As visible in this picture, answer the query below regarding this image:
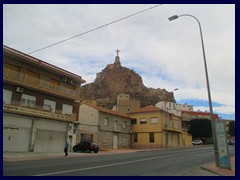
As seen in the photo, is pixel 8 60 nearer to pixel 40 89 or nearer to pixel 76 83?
pixel 40 89

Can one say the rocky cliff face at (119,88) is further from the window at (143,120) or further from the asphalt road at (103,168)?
the asphalt road at (103,168)

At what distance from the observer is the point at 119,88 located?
474 ft

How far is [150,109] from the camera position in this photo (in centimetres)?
4388

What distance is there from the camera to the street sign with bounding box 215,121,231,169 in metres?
11.7

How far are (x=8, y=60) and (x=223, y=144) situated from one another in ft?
66.7

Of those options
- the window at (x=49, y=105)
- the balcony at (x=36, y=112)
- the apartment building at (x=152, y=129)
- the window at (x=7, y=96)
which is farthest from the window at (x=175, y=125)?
the window at (x=7, y=96)

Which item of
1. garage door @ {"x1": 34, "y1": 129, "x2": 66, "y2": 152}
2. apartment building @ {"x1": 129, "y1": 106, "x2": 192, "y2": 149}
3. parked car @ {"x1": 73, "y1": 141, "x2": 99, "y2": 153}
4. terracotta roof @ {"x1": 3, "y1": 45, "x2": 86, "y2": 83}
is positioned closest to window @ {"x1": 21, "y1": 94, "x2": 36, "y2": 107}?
garage door @ {"x1": 34, "y1": 129, "x2": 66, "y2": 152}

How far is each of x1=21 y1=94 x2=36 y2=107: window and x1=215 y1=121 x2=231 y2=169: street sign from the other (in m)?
19.0

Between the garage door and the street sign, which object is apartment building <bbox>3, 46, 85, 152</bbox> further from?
the street sign

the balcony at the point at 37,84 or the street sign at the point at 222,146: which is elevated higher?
the balcony at the point at 37,84

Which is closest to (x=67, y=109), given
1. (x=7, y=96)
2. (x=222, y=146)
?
(x=7, y=96)

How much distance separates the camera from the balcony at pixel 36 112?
21.9 metres

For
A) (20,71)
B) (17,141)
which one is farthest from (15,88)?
(17,141)

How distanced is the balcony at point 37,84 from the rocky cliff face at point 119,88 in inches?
4230
